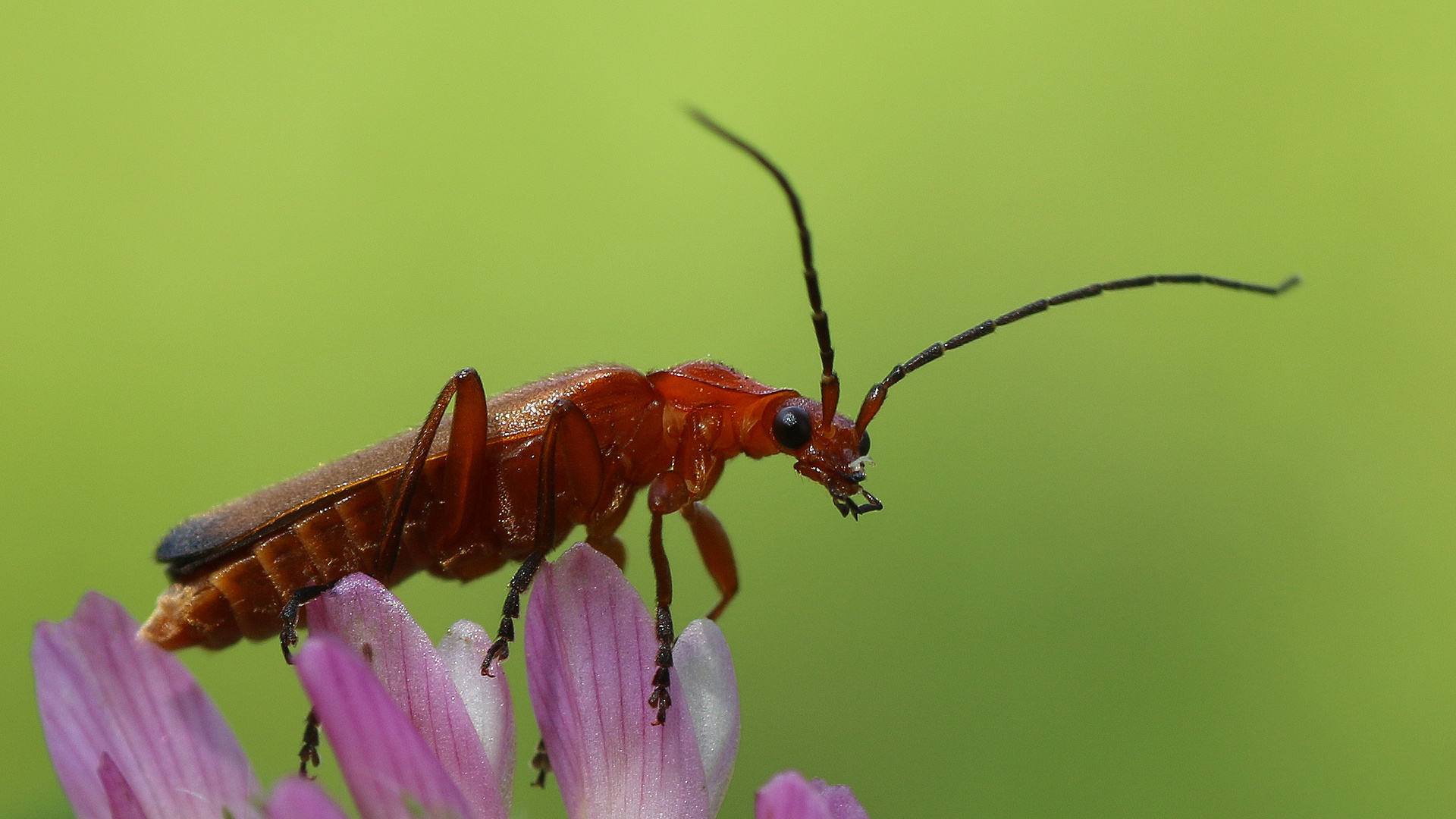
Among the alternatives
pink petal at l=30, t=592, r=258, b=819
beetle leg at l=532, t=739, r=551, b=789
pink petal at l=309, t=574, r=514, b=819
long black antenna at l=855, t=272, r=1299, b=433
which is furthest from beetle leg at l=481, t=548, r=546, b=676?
long black antenna at l=855, t=272, r=1299, b=433

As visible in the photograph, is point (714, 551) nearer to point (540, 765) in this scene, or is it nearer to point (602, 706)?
point (540, 765)

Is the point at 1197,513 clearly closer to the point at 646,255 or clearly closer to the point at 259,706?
the point at 646,255

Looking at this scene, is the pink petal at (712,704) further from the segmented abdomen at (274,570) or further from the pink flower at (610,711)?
the segmented abdomen at (274,570)

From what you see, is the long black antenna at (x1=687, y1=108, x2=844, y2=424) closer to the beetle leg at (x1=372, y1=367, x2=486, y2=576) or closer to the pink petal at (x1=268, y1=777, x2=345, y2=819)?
the beetle leg at (x1=372, y1=367, x2=486, y2=576)

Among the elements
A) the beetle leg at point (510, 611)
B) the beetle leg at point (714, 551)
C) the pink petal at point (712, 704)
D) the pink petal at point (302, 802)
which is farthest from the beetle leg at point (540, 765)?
the pink petal at point (302, 802)

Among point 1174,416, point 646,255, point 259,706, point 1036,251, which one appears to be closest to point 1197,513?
point 1174,416

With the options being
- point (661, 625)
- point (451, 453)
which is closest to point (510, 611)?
point (661, 625)

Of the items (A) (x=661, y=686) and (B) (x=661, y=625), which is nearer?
(A) (x=661, y=686)
